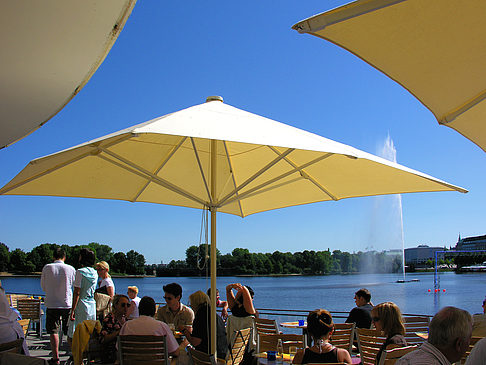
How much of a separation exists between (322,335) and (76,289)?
154 inches

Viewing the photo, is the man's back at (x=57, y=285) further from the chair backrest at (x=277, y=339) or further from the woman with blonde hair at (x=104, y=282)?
the chair backrest at (x=277, y=339)

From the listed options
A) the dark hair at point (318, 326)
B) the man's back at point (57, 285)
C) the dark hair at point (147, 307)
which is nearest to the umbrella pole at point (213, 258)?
the dark hair at point (147, 307)

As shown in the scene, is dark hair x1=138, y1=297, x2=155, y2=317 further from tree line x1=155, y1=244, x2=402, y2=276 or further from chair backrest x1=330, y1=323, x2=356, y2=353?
tree line x1=155, y1=244, x2=402, y2=276

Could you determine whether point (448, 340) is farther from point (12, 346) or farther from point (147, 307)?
point (12, 346)

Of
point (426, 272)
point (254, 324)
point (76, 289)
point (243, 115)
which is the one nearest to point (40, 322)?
point (76, 289)

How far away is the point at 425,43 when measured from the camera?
7.72 feet

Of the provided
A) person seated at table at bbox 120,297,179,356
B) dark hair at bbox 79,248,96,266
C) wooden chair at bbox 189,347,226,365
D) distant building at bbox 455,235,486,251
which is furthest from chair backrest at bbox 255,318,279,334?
distant building at bbox 455,235,486,251

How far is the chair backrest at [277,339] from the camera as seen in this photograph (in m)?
4.63

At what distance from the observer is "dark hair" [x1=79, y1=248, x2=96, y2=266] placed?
623 cm

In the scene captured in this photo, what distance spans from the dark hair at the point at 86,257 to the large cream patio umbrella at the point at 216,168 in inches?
32.1

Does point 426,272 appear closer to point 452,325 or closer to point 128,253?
point 128,253

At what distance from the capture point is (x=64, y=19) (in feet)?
4.71

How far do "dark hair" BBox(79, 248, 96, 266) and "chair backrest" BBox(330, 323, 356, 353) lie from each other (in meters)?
3.28

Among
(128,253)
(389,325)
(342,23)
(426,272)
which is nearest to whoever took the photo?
(342,23)
